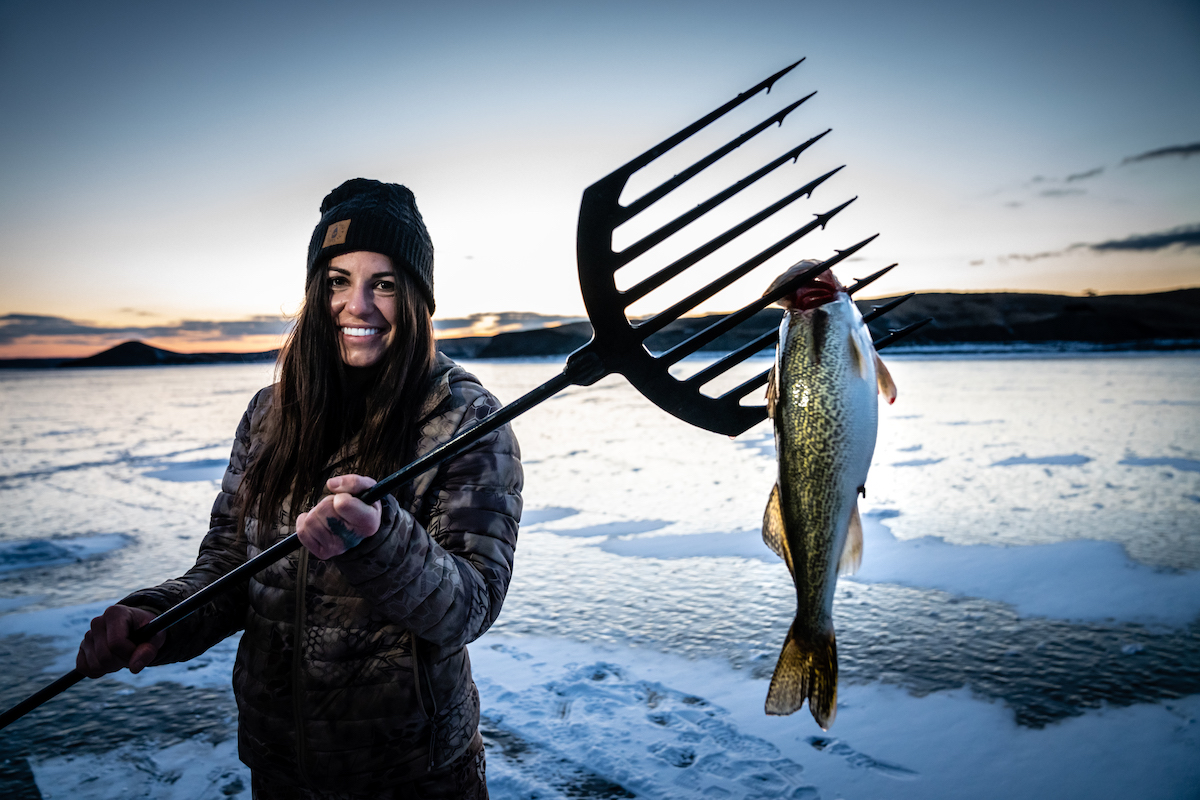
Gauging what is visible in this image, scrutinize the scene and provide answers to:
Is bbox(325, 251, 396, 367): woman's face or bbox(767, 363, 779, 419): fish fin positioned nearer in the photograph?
bbox(767, 363, 779, 419): fish fin

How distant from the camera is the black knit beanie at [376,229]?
6.96 ft

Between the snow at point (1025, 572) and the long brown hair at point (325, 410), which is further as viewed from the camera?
the snow at point (1025, 572)

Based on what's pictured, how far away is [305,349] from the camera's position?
2.19m

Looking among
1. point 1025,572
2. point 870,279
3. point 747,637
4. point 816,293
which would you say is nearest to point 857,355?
point 816,293

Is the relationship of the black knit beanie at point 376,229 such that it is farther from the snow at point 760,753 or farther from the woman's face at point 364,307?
the snow at point 760,753

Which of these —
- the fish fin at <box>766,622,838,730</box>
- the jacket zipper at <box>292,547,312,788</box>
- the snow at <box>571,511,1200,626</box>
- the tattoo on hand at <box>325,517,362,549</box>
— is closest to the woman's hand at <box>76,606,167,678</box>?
the jacket zipper at <box>292,547,312,788</box>

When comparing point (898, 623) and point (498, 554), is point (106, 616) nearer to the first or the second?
point (498, 554)

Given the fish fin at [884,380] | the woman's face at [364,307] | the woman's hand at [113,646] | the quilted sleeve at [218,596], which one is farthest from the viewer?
the woman's face at [364,307]

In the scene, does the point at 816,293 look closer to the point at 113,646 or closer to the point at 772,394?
the point at 772,394

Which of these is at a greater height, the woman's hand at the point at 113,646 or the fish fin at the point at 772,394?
the fish fin at the point at 772,394

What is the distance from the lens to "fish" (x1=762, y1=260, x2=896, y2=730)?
118 centimetres

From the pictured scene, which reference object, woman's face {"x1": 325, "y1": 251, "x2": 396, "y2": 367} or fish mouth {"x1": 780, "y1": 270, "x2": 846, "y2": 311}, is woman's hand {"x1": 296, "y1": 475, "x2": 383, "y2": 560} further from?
fish mouth {"x1": 780, "y1": 270, "x2": 846, "y2": 311}

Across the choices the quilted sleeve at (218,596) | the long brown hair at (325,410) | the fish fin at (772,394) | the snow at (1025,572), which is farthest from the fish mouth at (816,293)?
the snow at (1025,572)

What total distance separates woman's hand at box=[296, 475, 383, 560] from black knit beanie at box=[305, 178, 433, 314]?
0.95 m
